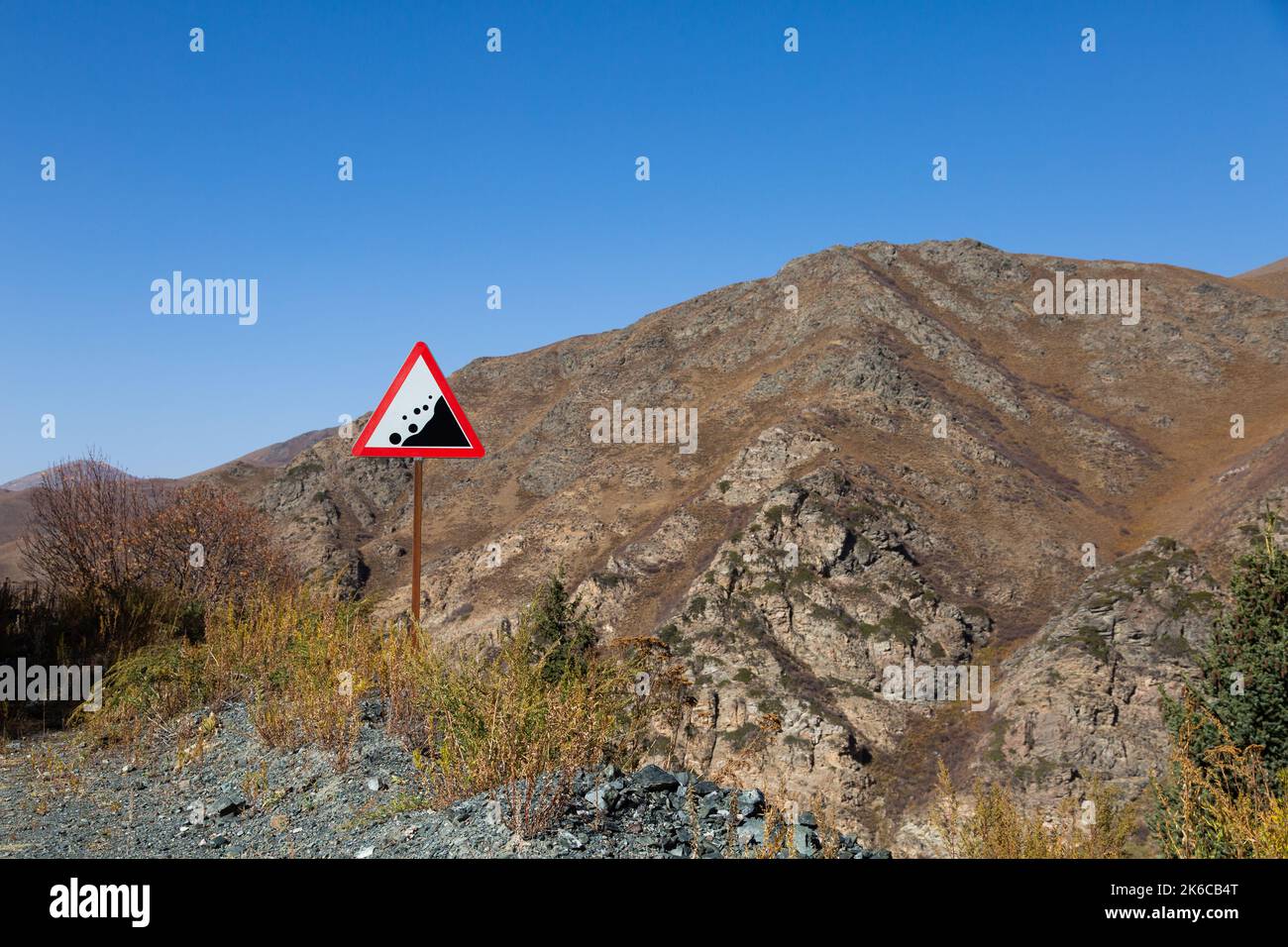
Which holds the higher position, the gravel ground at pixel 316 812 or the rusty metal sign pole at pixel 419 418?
the rusty metal sign pole at pixel 419 418

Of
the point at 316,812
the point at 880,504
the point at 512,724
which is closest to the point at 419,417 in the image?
the point at 512,724

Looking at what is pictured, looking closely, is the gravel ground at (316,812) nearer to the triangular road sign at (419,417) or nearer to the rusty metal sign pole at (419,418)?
the rusty metal sign pole at (419,418)

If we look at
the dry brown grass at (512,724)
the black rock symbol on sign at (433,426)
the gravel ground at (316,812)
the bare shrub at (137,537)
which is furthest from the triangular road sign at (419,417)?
the bare shrub at (137,537)

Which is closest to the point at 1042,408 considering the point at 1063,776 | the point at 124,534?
the point at 1063,776

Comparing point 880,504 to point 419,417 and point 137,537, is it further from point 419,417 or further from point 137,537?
point 419,417

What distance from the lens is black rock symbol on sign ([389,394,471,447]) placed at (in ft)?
26.5

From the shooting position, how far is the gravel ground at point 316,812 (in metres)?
5.04

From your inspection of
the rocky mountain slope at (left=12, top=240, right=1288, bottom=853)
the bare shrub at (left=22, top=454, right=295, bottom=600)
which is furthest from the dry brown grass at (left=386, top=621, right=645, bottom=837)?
the bare shrub at (left=22, top=454, right=295, bottom=600)

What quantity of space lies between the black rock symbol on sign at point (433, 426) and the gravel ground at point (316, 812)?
9.26 ft

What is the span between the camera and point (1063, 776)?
29.6 metres

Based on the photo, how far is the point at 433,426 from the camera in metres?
8.13

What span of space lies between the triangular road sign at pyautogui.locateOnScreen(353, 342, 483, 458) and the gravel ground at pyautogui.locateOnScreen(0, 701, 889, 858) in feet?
9.05
